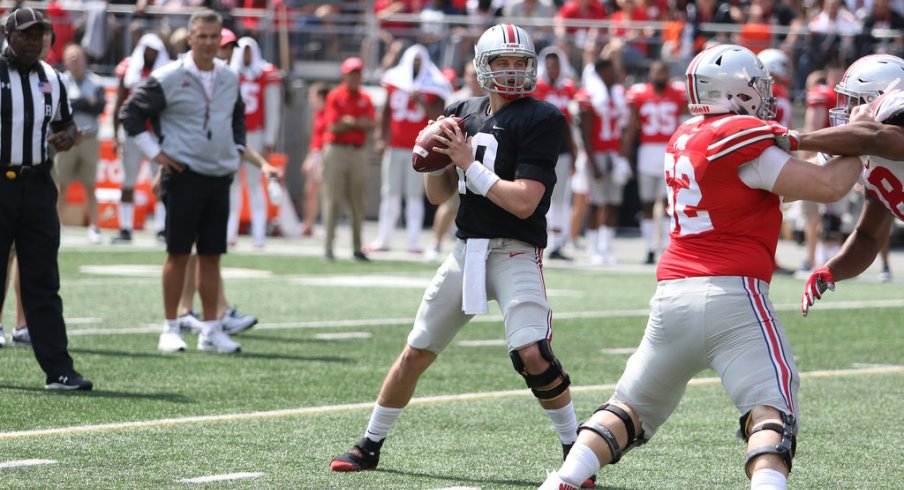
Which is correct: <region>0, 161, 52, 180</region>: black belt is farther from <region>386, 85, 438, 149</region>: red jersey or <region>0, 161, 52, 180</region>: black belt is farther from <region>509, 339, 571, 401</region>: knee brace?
<region>386, 85, 438, 149</region>: red jersey

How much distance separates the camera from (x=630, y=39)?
20.5 metres

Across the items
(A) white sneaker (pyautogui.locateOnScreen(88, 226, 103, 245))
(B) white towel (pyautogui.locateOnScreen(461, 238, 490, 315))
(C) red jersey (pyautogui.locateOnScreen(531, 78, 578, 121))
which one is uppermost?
(B) white towel (pyautogui.locateOnScreen(461, 238, 490, 315))

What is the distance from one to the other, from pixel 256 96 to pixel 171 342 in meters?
7.75

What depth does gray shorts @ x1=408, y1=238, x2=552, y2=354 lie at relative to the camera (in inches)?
222

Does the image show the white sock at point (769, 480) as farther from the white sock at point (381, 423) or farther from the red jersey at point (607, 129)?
the red jersey at point (607, 129)

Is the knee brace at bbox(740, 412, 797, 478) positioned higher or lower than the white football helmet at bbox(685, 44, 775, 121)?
lower

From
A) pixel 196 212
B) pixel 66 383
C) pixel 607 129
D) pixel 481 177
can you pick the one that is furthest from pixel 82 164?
pixel 481 177

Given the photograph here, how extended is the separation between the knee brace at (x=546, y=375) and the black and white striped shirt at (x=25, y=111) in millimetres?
3161

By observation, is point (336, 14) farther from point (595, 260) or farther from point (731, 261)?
point (731, 261)

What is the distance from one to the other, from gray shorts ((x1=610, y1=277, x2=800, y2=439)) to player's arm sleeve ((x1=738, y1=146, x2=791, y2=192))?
0.31 meters

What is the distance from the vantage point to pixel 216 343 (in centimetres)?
916

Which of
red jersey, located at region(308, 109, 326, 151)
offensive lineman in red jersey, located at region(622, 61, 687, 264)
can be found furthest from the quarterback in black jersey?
red jersey, located at region(308, 109, 326, 151)

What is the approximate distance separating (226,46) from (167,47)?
7.66 metres

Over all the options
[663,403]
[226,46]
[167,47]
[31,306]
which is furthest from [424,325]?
[167,47]
